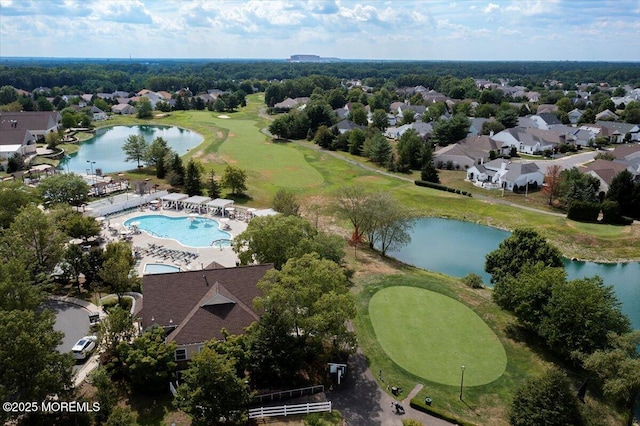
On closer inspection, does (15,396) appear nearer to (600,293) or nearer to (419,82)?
(600,293)

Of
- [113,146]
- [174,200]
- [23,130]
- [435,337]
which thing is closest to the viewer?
[435,337]

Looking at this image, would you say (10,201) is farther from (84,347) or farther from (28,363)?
(28,363)

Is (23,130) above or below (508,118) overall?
below

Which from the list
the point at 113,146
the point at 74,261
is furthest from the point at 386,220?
the point at 113,146

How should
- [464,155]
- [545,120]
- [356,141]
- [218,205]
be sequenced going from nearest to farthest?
[218,205] → [464,155] → [356,141] → [545,120]

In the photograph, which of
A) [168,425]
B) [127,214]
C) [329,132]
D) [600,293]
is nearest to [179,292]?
[168,425]

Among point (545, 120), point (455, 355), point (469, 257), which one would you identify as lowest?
point (469, 257)

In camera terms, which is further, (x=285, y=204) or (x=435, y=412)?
(x=285, y=204)
